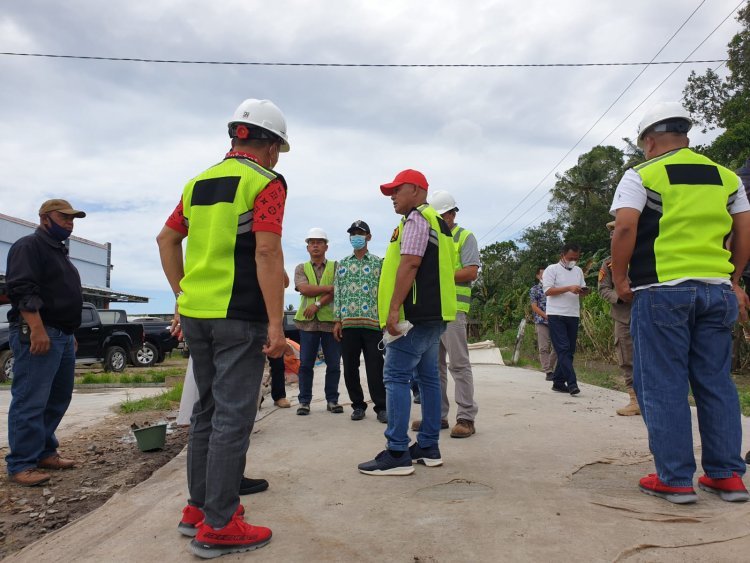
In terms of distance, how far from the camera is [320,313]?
6.04 meters

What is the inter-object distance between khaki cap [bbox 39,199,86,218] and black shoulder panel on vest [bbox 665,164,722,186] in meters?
3.74

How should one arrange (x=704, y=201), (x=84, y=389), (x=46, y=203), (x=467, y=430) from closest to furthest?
(x=704, y=201) < (x=46, y=203) < (x=467, y=430) < (x=84, y=389)

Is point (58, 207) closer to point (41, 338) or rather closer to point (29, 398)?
point (41, 338)

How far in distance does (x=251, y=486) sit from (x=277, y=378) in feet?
10.7

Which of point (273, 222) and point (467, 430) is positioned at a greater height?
point (273, 222)

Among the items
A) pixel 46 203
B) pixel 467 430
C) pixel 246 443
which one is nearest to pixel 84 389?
pixel 46 203

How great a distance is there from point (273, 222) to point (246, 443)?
96cm

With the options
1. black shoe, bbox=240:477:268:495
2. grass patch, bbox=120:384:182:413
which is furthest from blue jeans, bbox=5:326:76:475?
grass patch, bbox=120:384:182:413

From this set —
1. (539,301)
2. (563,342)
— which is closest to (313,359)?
(563,342)

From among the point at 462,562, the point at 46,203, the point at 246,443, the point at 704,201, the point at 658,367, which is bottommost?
the point at 462,562

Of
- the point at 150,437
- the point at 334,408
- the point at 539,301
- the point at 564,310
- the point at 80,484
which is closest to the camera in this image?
the point at 80,484

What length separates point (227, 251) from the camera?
2.61 meters

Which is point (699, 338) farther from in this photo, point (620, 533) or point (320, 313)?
point (320, 313)

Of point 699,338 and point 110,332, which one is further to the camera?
point 110,332
